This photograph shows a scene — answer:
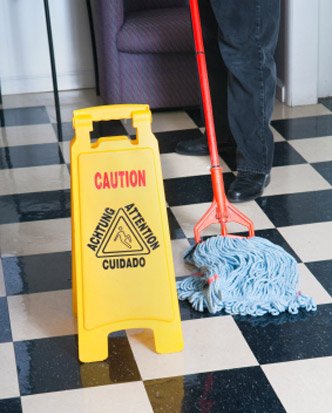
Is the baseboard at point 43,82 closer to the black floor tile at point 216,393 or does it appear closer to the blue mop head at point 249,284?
the blue mop head at point 249,284

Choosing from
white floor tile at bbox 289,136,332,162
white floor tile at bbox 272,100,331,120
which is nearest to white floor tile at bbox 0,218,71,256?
white floor tile at bbox 289,136,332,162

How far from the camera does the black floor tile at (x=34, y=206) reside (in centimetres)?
281

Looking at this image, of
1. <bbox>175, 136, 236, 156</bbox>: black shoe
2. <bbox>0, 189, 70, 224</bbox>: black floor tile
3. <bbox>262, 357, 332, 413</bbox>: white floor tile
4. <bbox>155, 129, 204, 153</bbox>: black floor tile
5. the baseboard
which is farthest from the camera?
the baseboard

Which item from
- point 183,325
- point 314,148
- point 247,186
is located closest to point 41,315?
point 183,325

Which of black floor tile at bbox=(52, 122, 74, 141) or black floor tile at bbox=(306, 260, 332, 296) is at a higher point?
black floor tile at bbox=(306, 260, 332, 296)

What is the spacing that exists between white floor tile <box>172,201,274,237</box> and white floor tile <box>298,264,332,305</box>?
0.33 meters

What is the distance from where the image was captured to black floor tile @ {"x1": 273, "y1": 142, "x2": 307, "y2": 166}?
3.14 m

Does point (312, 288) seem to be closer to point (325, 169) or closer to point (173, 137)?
point (325, 169)

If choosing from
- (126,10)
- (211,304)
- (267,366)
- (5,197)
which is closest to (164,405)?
(267,366)

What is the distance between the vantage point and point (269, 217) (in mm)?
2695

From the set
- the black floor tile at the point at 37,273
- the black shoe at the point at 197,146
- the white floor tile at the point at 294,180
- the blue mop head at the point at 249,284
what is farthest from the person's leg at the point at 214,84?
the blue mop head at the point at 249,284

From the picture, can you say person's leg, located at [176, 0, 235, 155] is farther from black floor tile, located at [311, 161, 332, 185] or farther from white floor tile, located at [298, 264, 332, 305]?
white floor tile, located at [298, 264, 332, 305]

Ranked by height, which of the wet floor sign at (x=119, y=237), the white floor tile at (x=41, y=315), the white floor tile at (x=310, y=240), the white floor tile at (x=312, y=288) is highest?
the wet floor sign at (x=119, y=237)

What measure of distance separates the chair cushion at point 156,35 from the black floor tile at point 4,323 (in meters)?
1.63
